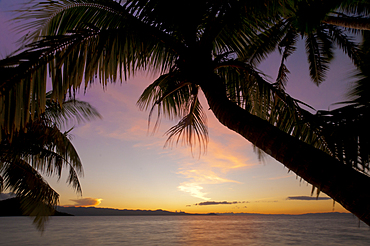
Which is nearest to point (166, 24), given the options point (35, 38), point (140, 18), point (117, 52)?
point (140, 18)

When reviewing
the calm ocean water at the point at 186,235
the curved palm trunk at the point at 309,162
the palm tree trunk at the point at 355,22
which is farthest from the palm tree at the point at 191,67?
the calm ocean water at the point at 186,235

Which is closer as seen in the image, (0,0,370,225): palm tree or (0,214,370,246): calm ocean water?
(0,0,370,225): palm tree

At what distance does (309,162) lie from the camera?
70.3 inches

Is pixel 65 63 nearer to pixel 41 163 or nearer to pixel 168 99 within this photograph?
pixel 168 99

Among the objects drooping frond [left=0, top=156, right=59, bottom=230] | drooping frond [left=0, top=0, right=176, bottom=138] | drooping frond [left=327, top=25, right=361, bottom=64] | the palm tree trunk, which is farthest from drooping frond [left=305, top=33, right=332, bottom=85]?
drooping frond [left=0, top=156, right=59, bottom=230]

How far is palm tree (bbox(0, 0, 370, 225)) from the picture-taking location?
6.12ft

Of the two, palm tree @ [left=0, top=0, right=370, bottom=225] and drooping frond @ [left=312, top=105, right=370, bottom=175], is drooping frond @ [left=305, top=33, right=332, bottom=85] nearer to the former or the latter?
palm tree @ [left=0, top=0, right=370, bottom=225]

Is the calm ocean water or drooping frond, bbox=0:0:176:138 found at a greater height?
drooping frond, bbox=0:0:176:138

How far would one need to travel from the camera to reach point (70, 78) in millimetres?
2426

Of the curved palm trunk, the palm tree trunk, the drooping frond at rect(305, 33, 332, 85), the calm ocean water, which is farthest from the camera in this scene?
the calm ocean water

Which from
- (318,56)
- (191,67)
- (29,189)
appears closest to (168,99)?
(191,67)

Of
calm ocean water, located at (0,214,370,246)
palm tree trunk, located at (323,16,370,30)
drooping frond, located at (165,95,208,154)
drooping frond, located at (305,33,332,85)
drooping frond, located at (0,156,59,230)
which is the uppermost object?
drooping frond, located at (305,33,332,85)

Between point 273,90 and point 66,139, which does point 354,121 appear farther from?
point 66,139

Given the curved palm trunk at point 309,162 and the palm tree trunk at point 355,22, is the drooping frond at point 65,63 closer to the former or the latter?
the curved palm trunk at point 309,162
